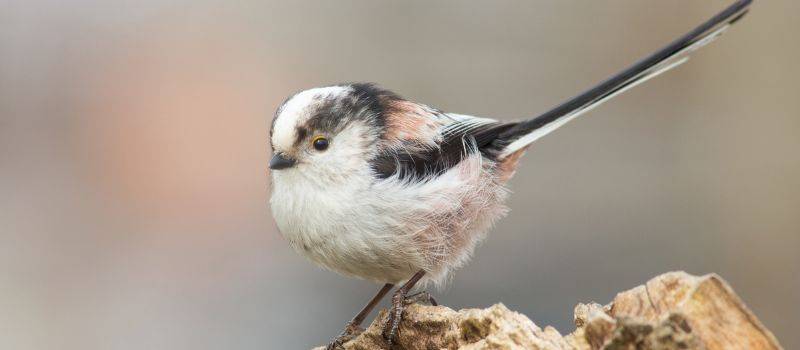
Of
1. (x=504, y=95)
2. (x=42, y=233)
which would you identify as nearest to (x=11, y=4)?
(x=42, y=233)

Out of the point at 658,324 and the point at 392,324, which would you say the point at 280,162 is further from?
the point at 658,324

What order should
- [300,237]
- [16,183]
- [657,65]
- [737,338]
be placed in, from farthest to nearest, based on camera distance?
[16,183] < [300,237] < [657,65] < [737,338]

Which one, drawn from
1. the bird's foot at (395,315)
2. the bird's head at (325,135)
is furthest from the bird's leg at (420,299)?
the bird's head at (325,135)

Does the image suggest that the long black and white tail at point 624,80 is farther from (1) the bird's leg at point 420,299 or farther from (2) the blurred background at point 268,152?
(2) the blurred background at point 268,152

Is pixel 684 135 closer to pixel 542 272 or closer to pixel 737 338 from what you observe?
pixel 542 272

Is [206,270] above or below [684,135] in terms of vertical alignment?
below

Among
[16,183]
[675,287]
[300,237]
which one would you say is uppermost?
[675,287]
